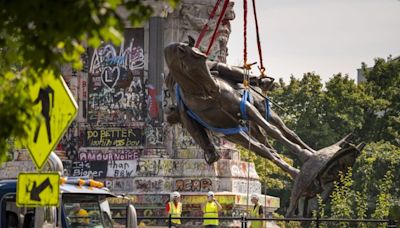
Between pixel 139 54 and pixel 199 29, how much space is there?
7.09ft

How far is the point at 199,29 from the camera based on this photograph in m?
45.7

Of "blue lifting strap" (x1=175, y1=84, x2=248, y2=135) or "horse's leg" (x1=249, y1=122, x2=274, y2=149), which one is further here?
"horse's leg" (x1=249, y1=122, x2=274, y2=149)

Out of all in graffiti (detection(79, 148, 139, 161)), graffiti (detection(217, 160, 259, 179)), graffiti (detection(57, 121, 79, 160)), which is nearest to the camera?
graffiti (detection(217, 160, 259, 179))

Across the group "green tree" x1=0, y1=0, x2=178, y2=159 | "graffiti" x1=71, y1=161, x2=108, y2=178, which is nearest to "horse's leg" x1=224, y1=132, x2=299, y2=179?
"green tree" x1=0, y1=0, x2=178, y2=159

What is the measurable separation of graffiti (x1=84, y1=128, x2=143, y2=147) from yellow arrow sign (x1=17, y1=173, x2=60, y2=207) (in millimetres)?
31264

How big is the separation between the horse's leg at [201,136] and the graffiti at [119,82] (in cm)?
1892

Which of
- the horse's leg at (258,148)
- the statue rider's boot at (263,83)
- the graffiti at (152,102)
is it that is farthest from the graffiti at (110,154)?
the horse's leg at (258,148)

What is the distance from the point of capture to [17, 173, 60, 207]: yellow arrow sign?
14250 mm

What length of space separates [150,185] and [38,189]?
31.0 metres

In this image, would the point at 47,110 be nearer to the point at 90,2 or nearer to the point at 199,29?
the point at 90,2

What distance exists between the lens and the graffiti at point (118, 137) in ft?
150

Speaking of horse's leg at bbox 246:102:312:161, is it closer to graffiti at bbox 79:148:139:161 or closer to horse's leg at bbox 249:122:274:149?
horse's leg at bbox 249:122:274:149

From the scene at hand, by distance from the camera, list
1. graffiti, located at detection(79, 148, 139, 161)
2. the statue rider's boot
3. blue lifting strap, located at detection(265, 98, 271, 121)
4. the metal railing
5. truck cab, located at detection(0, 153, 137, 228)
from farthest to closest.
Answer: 1. graffiti, located at detection(79, 148, 139, 161)
2. the metal railing
3. blue lifting strap, located at detection(265, 98, 271, 121)
4. the statue rider's boot
5. truck cab, located at detection(0, 153, 137, 228)

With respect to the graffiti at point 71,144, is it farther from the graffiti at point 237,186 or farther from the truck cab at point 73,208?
the truck cab at point 73,208
